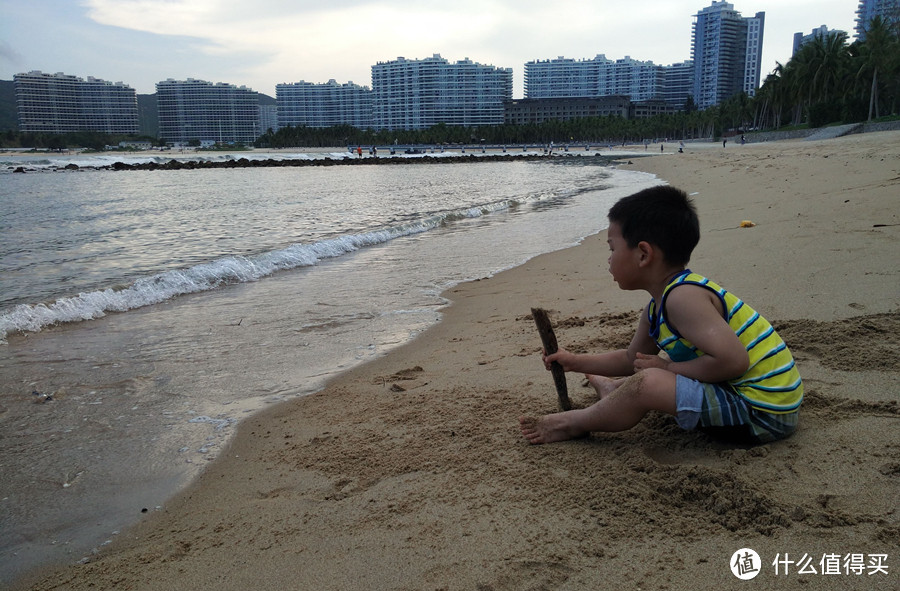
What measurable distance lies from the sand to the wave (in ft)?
12.6

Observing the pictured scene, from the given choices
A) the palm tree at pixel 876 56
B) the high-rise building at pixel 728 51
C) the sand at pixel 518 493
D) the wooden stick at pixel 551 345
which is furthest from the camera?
the high-rise building at pixel 728 51

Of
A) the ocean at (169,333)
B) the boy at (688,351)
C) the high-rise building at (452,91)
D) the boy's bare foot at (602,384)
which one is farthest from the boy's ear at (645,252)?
the high-rise building at (452,91)

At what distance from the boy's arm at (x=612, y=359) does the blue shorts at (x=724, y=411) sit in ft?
1.23

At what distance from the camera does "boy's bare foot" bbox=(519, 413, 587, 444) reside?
265cm

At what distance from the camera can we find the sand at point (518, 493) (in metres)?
1.84

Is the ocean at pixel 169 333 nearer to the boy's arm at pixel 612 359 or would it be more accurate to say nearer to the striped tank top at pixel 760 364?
the boy's arm at pixel 612 359

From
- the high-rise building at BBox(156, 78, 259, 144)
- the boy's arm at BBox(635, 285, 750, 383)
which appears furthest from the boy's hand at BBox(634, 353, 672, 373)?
the high-rise building at BBox(156, 78, 259, 144)

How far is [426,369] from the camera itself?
13.7 feet

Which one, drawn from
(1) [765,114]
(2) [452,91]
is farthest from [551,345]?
(2) [452,91]

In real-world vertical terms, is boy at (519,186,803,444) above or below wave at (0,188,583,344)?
above

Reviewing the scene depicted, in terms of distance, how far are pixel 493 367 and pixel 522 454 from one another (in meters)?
1.37

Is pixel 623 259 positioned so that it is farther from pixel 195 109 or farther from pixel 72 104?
pixel 195 109

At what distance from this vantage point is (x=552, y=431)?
2.67m

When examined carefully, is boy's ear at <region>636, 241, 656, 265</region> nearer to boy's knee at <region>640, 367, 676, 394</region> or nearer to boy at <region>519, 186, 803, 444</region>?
boy at <region>519, 186, 803, 444</region>
